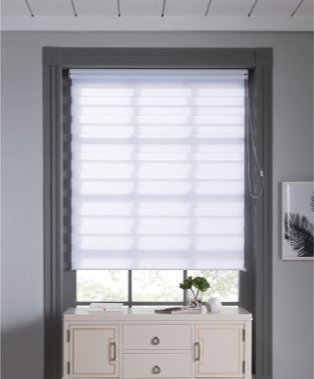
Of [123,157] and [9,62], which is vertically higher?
[9,62]

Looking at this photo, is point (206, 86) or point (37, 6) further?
point (206, 86)

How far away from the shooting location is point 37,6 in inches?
163

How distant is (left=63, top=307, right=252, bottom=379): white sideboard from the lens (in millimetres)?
4070

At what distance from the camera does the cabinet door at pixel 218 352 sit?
4070mm

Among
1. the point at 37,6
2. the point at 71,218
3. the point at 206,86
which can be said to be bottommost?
the point at 71,218

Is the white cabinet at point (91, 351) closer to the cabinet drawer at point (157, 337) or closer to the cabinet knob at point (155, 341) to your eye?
the cabinet drawer at point (157, 337)

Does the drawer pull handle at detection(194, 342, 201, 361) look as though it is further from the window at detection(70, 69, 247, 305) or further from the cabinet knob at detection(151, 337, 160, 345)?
the window at detection(70, 69, 247, 305)

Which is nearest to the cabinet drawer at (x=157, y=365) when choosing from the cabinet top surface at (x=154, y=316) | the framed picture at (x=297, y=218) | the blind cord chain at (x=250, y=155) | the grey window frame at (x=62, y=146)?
the cabinet top surface at (x=154, y=316)

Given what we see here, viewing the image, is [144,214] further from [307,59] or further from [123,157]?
[307,59]

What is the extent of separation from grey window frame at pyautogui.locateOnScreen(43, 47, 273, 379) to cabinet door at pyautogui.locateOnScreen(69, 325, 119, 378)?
11.1 inches

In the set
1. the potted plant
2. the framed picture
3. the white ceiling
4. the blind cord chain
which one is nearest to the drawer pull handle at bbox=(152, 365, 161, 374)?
the potted plant

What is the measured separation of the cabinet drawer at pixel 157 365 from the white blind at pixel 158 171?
620 millimetres

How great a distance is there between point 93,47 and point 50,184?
3.19 feet

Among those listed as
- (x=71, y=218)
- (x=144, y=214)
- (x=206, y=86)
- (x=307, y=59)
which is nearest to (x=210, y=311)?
(x=144, y=214)
